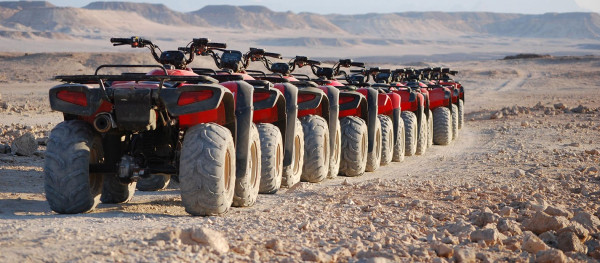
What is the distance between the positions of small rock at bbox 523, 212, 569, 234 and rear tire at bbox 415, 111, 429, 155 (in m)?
8.69

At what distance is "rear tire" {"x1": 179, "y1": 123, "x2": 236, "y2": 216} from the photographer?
687 centimetres

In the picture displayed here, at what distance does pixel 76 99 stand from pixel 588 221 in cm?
419

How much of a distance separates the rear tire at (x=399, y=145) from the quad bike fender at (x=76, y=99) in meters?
7.53

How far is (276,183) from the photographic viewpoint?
29.0ft

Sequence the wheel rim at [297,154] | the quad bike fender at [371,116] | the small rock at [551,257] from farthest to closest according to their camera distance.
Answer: the quad bike fender at [371,116], the wheel rim at [297,154], the small rock at [551,257]

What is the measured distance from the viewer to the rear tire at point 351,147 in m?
11.6

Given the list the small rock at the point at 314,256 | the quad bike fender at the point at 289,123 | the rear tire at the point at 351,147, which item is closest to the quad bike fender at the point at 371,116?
the rear tire at the point at 351,147

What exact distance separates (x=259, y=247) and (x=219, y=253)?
364 mm

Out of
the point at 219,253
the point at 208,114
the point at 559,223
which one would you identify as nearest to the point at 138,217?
the point at 208,114

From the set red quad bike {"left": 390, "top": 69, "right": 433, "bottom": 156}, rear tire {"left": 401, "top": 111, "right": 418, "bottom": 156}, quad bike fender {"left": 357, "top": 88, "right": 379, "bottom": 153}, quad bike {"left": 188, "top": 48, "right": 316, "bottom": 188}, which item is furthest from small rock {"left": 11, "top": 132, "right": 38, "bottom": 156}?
rear tire {"left": 401, "top": 111, "right": 418, "bottom": 156}

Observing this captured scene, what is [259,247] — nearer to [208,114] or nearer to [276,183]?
[208,114]

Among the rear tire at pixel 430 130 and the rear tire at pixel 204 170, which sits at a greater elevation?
the rear tire at pixel 204 170

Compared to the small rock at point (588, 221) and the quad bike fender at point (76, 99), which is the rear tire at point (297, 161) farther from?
the small rock at point (588, 221)

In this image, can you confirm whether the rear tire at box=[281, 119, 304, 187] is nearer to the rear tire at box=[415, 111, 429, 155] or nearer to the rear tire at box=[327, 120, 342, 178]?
the rear tire at box=[327, 120, 342, 178]
